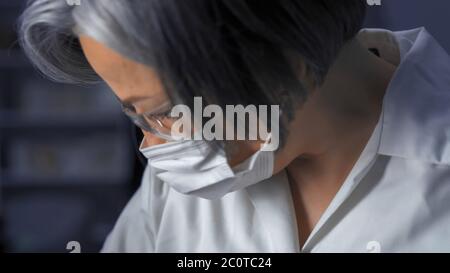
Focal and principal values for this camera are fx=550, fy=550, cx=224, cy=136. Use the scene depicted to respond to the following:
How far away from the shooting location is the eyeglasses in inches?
23.4

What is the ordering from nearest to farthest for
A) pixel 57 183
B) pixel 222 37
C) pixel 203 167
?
1. pixel 222 37
2. pixel 203 167
3. pixel 57 183

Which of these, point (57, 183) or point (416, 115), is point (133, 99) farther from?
point (57, 183)

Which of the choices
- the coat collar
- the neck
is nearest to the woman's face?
the neck

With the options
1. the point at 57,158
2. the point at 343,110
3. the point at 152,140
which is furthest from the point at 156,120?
the point at 57,158

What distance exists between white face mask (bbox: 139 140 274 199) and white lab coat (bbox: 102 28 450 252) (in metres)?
0.10

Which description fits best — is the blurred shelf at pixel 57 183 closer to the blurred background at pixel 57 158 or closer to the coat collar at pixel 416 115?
the blurred background at pixel 57 158

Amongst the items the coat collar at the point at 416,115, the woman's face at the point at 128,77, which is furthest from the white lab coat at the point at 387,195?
the woman's face at the point at 128,77

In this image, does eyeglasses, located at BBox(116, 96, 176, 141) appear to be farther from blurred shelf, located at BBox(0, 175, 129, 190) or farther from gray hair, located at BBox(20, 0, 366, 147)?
blurred shelf, located at BBox(0, 175, 129, 190)

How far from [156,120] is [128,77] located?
8cm

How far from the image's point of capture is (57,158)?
1002mm

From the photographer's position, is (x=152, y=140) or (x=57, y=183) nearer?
(x=152, y=140)
